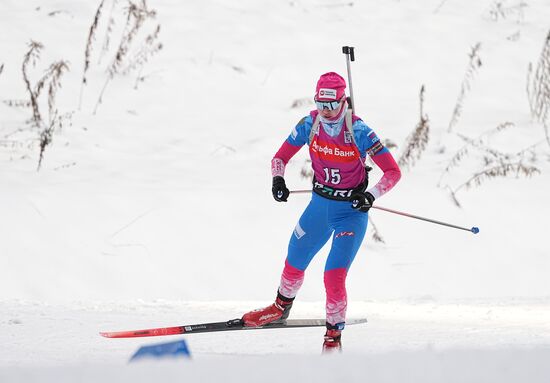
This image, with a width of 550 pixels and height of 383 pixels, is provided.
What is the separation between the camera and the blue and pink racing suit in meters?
5.00

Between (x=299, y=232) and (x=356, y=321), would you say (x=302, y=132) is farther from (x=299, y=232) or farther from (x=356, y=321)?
(x=356, y=321)

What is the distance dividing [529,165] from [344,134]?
4708mm

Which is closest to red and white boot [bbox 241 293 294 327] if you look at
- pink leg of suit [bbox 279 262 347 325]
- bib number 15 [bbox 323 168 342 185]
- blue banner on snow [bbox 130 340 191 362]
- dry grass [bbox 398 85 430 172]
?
pink leg of suit [bbox 279 262 347 325]

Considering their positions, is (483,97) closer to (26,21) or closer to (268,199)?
(268,199)

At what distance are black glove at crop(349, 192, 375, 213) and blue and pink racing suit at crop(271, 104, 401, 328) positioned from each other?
0.07 metres

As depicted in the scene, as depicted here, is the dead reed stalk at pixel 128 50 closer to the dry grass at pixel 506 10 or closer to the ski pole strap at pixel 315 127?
the dry grass at pixel 506 10

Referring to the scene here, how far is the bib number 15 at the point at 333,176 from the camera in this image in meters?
5.18

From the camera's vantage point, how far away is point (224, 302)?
6406 millimetres

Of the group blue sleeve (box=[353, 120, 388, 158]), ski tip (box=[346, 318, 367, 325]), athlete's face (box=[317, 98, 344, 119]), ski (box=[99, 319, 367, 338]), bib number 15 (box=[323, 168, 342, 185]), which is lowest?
ski tip (box=[346, 318, 367, 325])

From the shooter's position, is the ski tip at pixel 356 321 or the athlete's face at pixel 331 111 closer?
the athlete's face at pixel 331 111

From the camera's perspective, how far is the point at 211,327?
17.4ft

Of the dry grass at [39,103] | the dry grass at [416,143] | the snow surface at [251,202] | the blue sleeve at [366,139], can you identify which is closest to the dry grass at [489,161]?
the snow surface at [251,202]

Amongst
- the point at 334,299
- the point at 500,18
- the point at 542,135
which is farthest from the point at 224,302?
the point at 500,18

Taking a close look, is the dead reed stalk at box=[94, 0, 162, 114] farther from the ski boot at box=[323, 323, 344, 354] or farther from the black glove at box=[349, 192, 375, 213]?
the ski boot at box=[323, 323, 344, 354]
